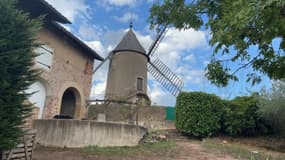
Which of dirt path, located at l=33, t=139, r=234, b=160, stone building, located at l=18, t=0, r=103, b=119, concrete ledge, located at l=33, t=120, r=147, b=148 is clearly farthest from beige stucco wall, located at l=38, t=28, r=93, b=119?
dirt path, located at l=33, t=139, r=234, b=160

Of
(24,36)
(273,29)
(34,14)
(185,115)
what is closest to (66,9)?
(34,14)

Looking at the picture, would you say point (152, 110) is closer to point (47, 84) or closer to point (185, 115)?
point (185, 115)

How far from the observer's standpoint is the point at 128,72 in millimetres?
19625

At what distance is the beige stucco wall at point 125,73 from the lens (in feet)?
63.6

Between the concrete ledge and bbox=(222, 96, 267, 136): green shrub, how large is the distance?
6697 millimetres

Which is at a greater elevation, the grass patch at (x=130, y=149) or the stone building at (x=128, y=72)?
the stone building at (x=128, y=72)

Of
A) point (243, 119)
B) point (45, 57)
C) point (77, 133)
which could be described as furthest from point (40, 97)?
point (243, 119)

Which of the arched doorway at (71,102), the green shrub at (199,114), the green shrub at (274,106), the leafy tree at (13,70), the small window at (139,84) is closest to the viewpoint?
the leafy tree at (13,70)

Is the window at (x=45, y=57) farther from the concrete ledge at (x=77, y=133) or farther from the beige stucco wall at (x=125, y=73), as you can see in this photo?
the beige stucco wall at (x=125, y=73)

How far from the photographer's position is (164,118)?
18016 mm

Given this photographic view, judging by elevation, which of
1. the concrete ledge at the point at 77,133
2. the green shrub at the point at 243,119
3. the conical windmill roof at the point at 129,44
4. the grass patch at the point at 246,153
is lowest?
the grass patch at the point at 246,153

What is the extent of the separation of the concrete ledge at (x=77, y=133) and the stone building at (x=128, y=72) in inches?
344

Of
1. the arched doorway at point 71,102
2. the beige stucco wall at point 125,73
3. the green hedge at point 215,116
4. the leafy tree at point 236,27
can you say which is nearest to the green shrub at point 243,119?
the green hedge at point 215,116

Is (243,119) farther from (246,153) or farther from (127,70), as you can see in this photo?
(127,70)
